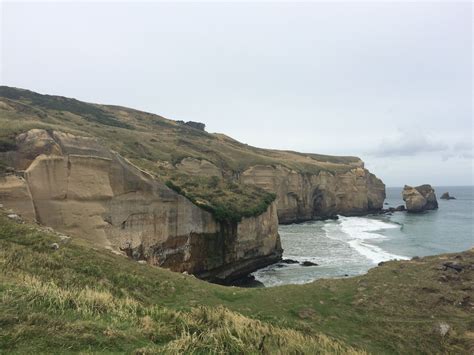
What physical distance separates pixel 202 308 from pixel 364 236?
42.6 m

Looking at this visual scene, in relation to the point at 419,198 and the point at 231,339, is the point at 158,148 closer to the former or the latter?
the point at 231,339

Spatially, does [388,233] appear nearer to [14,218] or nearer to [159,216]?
[159,216]

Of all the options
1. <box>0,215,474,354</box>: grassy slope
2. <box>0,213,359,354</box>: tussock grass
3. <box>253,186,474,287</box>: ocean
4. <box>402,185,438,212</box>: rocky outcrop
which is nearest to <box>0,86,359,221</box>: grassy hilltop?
<box>253,186,474,287</box>: ocean

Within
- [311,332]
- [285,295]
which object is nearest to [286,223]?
[285,295]

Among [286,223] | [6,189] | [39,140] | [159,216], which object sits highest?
[39,140]

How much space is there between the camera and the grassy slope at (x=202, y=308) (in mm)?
6785

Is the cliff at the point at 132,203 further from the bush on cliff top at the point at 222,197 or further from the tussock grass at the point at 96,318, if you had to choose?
the tussock grass at the point at 96,318

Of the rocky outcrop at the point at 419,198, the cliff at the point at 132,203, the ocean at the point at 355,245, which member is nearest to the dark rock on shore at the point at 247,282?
the ocean at the point at 355,245

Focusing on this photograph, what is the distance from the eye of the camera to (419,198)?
88562 mm

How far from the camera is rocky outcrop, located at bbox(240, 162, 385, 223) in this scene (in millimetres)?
64188

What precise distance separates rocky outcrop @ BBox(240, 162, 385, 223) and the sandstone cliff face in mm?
37374

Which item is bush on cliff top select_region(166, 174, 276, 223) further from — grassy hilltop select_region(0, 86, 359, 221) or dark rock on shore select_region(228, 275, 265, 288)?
dark rock on shore select_region(228, 275, 265, 288)

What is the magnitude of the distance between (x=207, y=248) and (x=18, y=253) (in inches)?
574

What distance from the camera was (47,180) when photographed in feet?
61.2
